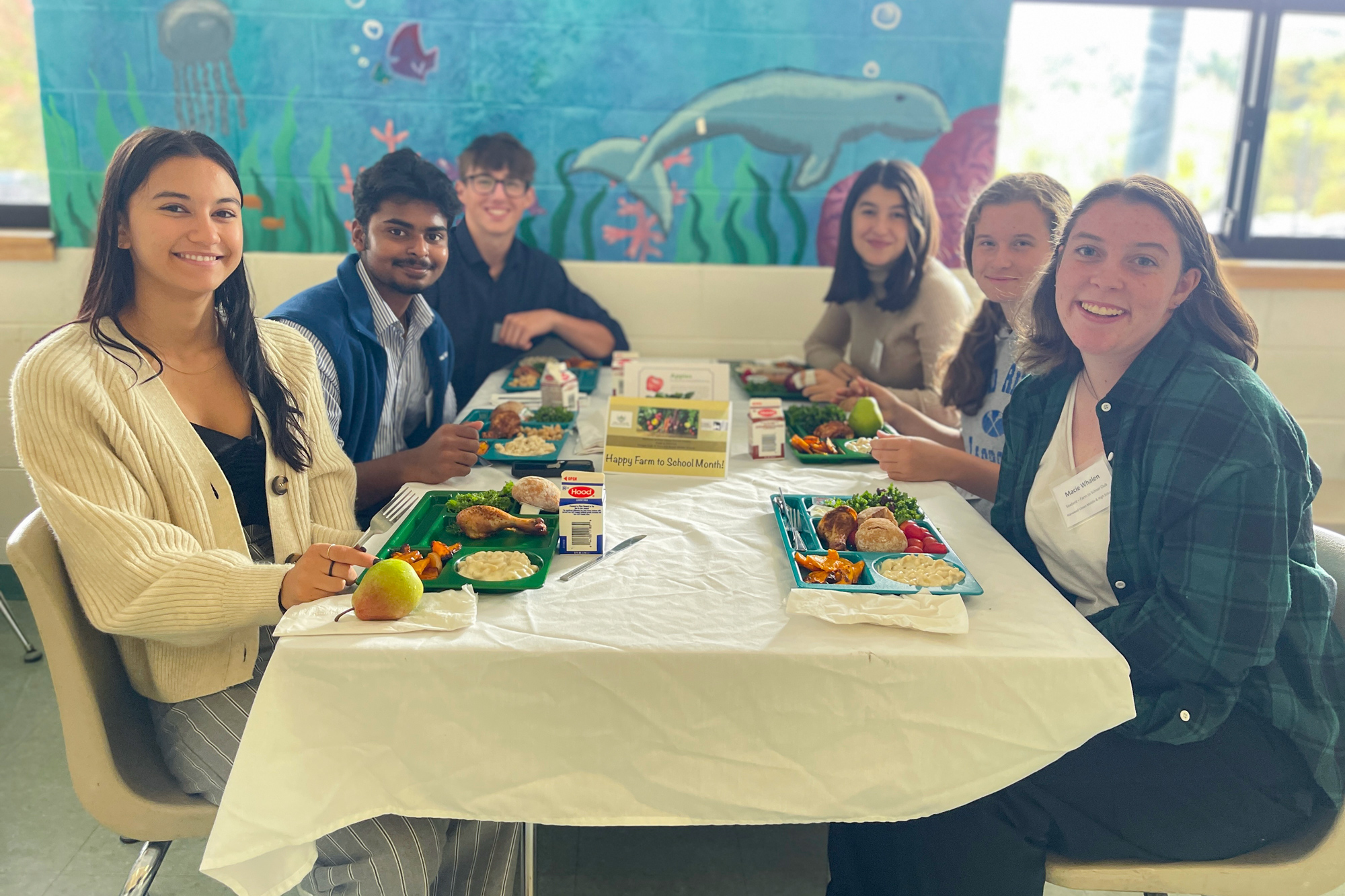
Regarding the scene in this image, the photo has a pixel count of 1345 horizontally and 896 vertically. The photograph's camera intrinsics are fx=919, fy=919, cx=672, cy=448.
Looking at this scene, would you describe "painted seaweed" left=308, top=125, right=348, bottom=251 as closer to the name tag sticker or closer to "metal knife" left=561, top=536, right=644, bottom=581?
"metal knife" left=561, top=536, right=644, bottom=581

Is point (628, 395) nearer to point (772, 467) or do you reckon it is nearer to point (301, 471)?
point (772, 467)

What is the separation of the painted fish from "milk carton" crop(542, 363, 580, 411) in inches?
60.7

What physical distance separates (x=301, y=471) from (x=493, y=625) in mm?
633

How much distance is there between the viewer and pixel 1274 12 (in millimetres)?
3418

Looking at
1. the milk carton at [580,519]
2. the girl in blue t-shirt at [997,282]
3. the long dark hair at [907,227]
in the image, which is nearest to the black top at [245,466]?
the milk carton at [580,519]

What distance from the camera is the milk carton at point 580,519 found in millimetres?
1383

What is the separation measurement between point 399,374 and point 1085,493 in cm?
158

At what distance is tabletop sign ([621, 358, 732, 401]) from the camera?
2.12 metres

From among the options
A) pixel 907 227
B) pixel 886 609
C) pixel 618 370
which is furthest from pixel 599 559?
pixel 907 227

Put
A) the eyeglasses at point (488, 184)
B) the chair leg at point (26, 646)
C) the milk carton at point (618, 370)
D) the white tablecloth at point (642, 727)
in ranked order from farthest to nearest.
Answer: the eyeglasses at point (488, 184)
the chair leg at point (26, 646)
the milk carton at point (618, 370)
the white tablecloth at point (642, 727)

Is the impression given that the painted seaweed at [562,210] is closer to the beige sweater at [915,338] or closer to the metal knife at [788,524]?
the beige sweater at [915,338]

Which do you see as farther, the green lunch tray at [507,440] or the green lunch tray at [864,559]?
the green lunch tray at [507,440]

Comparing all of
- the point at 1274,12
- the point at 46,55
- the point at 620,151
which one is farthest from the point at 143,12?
the point at 1274,12

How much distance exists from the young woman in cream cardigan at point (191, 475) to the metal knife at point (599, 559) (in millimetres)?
283
